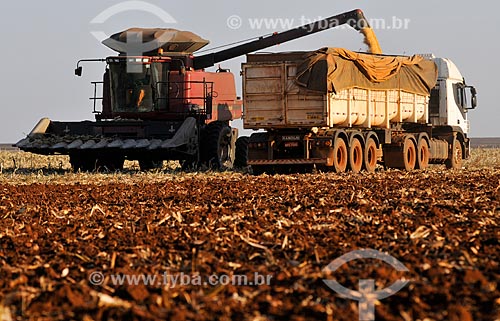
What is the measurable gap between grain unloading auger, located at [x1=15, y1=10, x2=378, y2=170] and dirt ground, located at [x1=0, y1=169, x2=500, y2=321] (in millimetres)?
9343

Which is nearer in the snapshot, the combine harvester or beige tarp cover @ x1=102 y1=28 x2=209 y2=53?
the combine harvester

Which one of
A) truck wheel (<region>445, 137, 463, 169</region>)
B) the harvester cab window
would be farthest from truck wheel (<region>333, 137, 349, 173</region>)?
truck wheel (<region>445, 137, 463, 169</region>)

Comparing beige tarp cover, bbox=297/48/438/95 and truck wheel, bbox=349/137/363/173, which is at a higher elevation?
beige tarp cover, bbox=297/48/438/95

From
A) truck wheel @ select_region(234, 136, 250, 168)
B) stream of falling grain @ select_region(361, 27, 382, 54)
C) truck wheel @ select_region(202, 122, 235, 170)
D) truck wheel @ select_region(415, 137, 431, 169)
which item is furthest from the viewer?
stream of falling grain @ select_region(361, 27, 382, 54)

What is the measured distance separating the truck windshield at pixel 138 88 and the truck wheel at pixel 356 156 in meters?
5.70

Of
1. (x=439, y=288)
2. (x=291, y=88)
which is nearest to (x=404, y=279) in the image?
(x=439, y=288)

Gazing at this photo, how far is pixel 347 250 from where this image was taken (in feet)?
30.4

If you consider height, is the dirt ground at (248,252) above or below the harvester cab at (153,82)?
below

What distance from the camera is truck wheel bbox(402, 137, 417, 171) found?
89.7ft

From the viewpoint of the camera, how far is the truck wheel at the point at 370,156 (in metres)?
26.1

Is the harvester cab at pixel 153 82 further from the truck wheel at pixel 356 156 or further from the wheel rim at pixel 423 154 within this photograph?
the wheel rim at pixel 423 154

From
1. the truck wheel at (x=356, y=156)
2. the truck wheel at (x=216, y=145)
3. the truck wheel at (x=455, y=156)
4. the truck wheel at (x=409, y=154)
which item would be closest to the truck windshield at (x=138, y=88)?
the truck wheel at (x=216, y=145)

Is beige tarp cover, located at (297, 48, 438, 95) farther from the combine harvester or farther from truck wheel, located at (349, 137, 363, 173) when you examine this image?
truck wheel, located at (349, 137, 363, 173)

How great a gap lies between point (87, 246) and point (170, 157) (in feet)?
55.0
